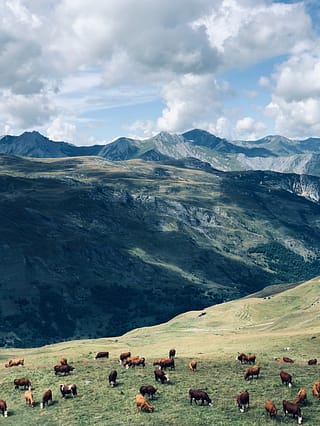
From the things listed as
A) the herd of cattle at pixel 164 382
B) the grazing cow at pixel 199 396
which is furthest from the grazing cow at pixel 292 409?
the grazing cow at pixel 199 396

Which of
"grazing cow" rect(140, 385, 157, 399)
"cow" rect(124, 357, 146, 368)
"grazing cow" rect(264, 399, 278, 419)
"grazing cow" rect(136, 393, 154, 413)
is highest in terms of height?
"cow" rect(124, 357, 146, 368)

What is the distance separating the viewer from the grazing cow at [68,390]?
48750 millimetres

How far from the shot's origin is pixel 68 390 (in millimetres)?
48906

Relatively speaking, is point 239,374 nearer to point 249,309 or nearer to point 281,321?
point 281,321

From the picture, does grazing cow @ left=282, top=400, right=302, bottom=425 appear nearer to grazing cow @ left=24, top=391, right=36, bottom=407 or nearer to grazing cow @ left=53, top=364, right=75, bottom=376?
grazing cow @ left=24, top=391, right=36, bottom=407

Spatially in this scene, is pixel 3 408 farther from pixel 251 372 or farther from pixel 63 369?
pixel 251 372

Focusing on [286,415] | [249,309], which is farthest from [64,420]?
[249,309]

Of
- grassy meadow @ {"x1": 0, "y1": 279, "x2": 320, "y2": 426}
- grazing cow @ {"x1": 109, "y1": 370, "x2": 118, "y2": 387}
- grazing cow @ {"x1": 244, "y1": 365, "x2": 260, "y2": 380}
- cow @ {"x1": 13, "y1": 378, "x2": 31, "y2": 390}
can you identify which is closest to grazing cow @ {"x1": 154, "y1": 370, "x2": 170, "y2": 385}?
grassy meadow @ {"x1": 0, "y1": 279, "x2": 320, "y2": 426}

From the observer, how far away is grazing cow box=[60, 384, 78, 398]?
48750mm

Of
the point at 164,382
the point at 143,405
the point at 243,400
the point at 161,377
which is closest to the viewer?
the point at 243,400

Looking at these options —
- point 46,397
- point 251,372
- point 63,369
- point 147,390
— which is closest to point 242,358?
point 251,372

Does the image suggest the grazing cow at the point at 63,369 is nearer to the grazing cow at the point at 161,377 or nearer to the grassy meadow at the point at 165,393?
the grassy meadow at the point at 165,393

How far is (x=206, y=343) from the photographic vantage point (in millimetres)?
98938

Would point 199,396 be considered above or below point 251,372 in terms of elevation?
below
